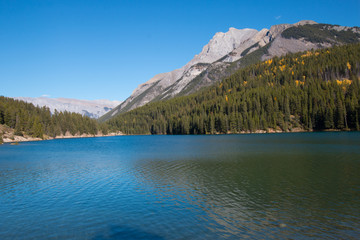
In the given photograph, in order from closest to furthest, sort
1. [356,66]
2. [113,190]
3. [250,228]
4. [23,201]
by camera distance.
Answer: [250,228], [23,201], [113,190], [356,66]

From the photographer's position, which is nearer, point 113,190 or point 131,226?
point 131,226

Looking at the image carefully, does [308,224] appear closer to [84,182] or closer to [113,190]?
[113,190]

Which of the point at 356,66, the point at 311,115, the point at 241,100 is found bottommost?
the point at 311,115

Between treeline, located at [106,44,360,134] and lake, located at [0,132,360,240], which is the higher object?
treeline, located at [106,44,360,134]

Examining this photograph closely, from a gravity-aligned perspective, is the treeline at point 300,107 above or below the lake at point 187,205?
above

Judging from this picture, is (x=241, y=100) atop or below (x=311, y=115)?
atop

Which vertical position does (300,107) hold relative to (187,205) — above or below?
above

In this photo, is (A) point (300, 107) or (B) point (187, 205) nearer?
(B) point (187, 205)

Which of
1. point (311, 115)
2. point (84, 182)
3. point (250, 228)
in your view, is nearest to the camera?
point (250, 228)

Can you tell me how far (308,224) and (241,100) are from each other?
182 meters

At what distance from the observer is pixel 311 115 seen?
14938 cm

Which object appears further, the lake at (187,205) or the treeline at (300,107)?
the treeline at (300,107)

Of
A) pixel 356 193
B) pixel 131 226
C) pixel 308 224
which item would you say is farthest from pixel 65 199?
pixel 356 193

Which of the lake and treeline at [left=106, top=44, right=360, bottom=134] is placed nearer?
the lake
